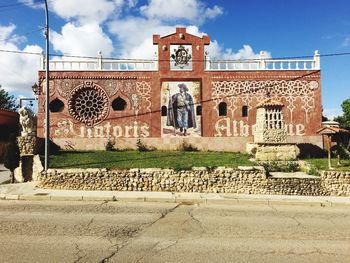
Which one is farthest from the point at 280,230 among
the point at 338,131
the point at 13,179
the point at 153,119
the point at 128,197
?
the point at 153,119

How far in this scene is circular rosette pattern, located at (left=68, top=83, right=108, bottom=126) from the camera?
84.7 ft

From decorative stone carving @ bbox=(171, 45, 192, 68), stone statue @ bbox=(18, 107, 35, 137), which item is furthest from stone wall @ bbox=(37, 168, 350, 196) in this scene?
decorative stone carving @ bbox=(171, 45, 192, 68)

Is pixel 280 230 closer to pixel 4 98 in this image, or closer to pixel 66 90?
pixel 66 90

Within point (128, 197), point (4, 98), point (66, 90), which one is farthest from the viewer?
point (4, 98)

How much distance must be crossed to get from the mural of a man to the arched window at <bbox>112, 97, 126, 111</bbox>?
343cm

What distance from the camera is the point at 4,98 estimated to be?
53.3m

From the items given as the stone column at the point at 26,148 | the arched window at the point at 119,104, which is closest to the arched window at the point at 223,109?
the arched window at the point at 119,104

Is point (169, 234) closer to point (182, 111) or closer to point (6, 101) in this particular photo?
point (182, 111)

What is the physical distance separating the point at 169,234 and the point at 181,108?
1799 cm

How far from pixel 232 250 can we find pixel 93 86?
20.8m

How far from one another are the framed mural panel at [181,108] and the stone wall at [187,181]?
10.0 m

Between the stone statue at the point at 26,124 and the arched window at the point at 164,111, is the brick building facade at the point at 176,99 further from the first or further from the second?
the stone statue at the point at 26,124

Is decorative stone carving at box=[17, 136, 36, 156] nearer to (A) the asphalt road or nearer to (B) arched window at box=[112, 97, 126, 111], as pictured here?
(A) the asphalt road

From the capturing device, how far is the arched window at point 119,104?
26094 mm
